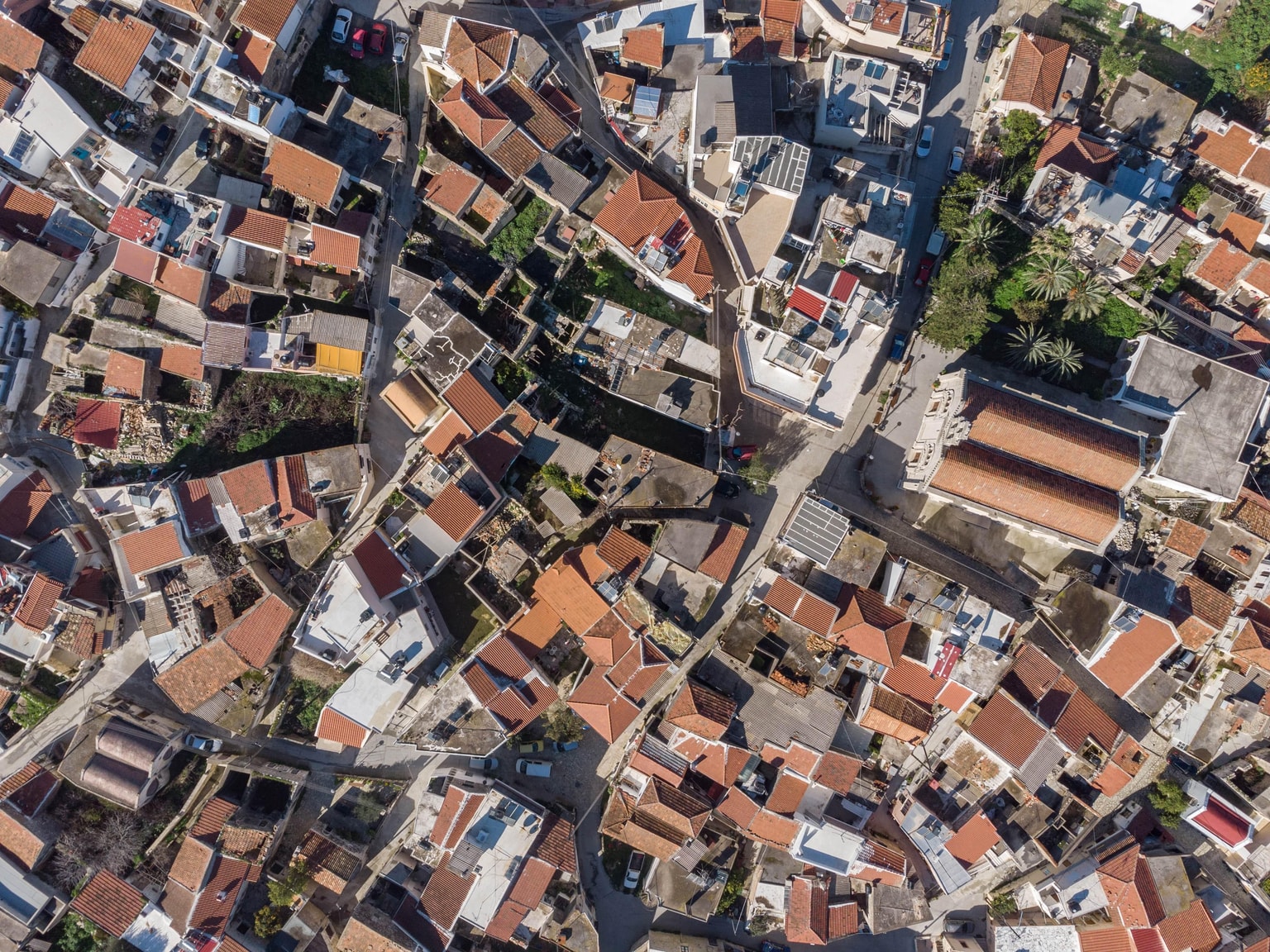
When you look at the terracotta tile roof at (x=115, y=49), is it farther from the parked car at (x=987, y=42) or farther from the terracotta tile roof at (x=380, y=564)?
the parked car at (x=987, y=42)

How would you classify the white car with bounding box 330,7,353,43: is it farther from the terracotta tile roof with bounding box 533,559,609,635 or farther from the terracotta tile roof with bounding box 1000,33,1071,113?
the terracotta tile roof with bounding box 1000,33,1071,113

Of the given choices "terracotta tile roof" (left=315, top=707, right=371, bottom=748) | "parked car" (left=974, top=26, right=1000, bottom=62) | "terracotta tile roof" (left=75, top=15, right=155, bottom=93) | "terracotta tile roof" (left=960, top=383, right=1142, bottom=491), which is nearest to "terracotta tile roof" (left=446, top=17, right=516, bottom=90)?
"terracotta tile roof" (left=75, top=15, right=155, bottom=93)

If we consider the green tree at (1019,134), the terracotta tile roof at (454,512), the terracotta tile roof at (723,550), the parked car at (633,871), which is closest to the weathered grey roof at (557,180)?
the terracotta tile roof at (454,512)

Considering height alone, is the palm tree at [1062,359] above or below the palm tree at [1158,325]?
below

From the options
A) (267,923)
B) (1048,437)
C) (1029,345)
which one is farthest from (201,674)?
(1029,345)

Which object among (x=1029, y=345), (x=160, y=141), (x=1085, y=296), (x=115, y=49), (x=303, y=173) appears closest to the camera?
(x=115, y=49)

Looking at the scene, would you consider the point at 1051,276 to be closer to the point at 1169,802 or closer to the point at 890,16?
the point at 890,16
